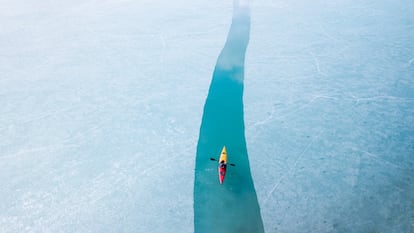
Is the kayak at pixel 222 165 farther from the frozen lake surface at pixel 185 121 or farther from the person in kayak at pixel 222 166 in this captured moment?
the frozen lake surface at pixel 185 121

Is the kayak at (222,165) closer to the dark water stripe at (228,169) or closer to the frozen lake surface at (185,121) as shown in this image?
the dark water stripe at (228,169)

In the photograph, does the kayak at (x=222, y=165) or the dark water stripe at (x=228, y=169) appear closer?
the dark water stripe at (x=228, y=169)

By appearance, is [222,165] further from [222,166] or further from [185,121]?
[185,121]

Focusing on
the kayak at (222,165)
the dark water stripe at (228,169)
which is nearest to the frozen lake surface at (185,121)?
the dark water stripe at (228,169)

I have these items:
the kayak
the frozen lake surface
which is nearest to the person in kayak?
the kayak

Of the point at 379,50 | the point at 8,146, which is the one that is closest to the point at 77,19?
the point at 8,146
